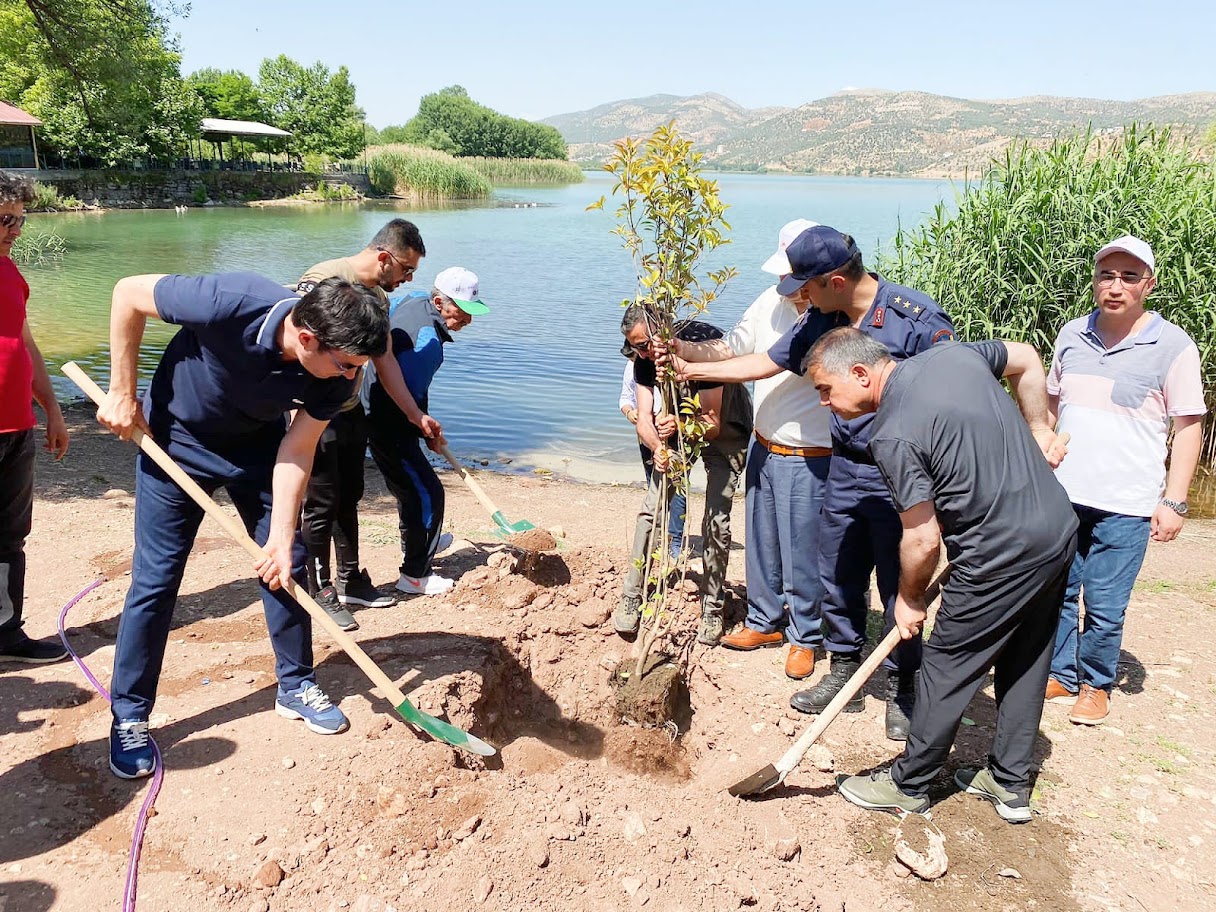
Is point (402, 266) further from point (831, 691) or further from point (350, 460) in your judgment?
point (831, 691)

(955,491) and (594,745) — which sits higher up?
(955,491)

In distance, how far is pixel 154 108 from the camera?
3741 centimetres

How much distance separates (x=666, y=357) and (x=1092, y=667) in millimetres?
2469

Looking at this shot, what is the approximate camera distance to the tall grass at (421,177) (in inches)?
1836

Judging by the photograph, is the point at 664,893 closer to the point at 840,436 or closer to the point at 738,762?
the point at 738,762

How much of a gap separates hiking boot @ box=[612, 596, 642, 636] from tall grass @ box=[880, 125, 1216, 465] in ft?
18.0

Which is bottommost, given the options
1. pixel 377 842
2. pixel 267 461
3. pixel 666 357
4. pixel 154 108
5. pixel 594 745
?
pixel 594 745

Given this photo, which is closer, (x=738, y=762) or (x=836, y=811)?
(x=836, y=811)

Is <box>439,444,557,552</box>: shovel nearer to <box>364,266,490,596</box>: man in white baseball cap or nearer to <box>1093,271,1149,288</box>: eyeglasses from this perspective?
<box>364,266,490,596</box>: man in white baseball cap

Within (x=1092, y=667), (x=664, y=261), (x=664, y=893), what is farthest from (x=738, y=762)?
(x=664, y=261)

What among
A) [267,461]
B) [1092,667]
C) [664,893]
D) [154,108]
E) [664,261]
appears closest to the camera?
[664,893]

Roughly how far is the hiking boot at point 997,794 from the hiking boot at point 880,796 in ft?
0.84

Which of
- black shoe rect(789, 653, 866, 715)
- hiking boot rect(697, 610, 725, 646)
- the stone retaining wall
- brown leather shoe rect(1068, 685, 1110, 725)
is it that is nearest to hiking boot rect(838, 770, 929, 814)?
black shoe rect(789, 653, 866, 715)

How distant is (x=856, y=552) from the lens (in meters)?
3.77
